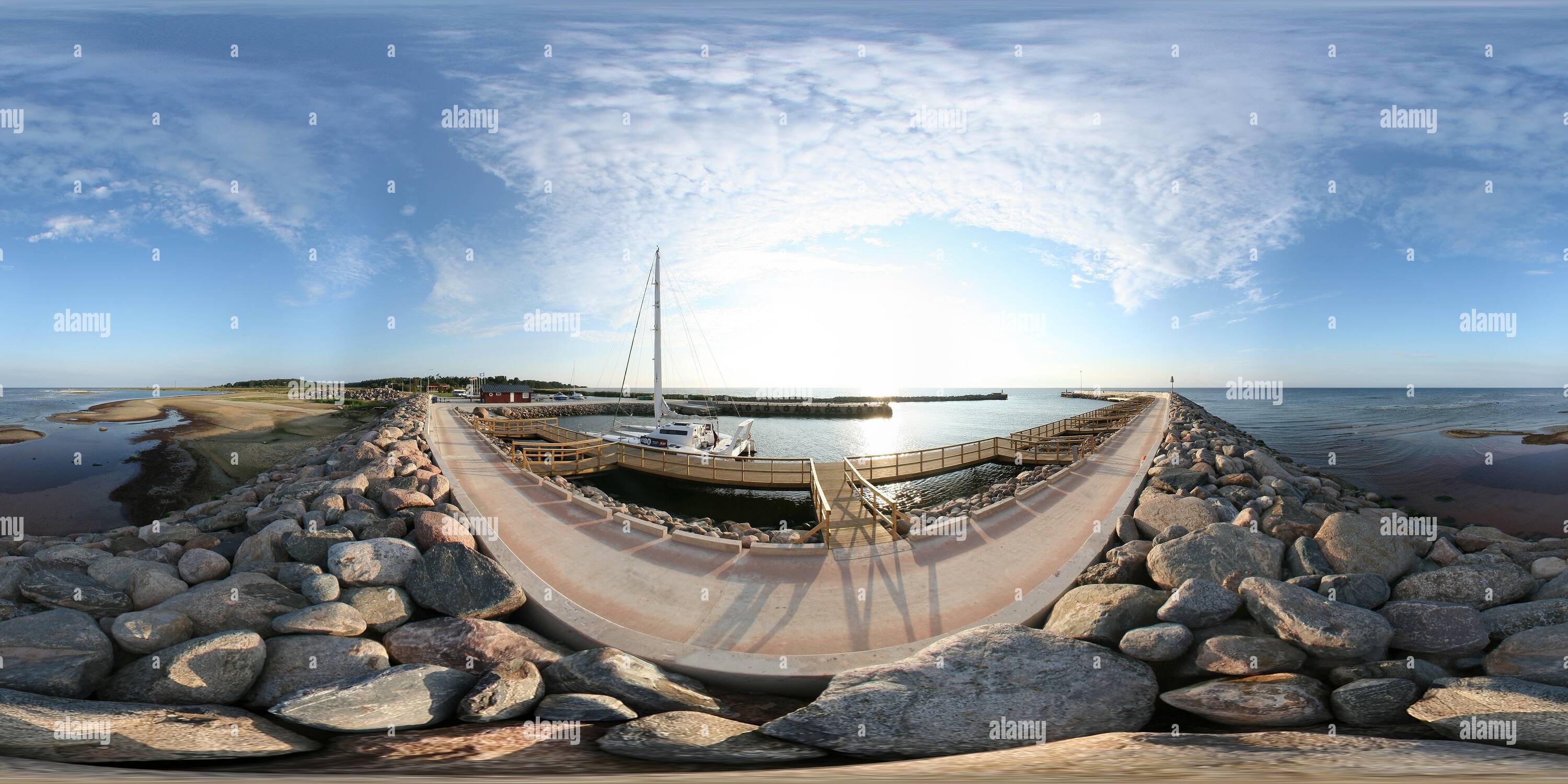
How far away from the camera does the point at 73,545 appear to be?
573 cm

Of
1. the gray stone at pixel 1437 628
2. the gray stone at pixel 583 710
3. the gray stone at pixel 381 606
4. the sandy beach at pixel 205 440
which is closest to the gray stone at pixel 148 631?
the gray stone at pixel 381 606

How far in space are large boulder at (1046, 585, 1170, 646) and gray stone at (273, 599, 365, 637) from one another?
603cm

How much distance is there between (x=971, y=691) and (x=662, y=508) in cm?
1404

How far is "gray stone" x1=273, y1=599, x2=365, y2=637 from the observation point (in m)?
4.20

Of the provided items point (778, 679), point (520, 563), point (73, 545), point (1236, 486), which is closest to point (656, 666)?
point (778, 679)

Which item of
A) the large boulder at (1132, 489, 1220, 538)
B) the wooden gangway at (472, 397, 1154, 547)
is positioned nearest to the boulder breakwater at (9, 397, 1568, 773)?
the large boulder at (1132, 489, 1220, 538)

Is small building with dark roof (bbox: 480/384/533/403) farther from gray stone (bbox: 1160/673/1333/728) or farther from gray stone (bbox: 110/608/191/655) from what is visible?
gray stone (bbox: 1160/673/1333/728)

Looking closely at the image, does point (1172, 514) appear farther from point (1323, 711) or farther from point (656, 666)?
point (656, 666)

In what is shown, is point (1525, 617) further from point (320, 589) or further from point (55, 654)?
point (55, 654)

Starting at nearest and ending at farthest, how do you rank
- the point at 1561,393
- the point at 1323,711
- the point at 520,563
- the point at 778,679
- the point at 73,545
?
the point at 1323,711 → the point at 778,679 → the point at 73,545 → the point at 520,563 → the point at 1561,393

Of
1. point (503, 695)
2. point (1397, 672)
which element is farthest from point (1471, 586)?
point (503, 695)

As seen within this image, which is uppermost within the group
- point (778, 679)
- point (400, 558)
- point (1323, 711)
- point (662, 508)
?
A: point (400, 558)

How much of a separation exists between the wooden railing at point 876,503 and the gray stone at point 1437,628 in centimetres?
482

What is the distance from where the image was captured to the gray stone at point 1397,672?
3578 mm
